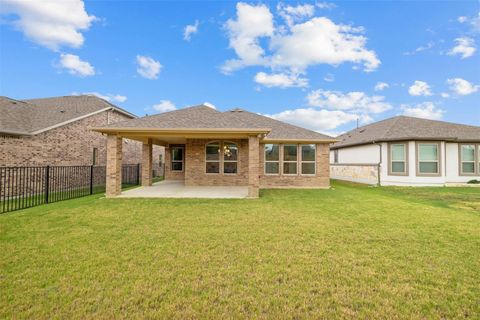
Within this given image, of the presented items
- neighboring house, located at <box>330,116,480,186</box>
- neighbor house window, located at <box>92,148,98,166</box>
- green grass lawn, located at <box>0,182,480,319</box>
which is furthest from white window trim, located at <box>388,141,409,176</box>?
neighbor house window, located at <box>92,148,98,166</box>

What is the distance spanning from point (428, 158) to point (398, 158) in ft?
5.47

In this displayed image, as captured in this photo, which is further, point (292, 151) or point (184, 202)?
point (292, 151)

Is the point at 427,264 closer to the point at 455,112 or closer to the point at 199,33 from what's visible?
the point at 199,33

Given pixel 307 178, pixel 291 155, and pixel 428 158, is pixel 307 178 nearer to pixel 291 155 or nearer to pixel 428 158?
pixel 291 155

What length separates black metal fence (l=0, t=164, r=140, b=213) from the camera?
910cm

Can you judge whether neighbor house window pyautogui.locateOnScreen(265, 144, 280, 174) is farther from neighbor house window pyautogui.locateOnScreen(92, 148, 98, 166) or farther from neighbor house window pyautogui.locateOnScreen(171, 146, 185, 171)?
neighbor house window pyautogui.locateOnScreen(92, 148, 98, 166)

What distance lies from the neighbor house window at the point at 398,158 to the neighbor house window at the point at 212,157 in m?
11.7

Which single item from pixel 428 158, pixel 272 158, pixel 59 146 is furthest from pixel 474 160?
pixel 59 146

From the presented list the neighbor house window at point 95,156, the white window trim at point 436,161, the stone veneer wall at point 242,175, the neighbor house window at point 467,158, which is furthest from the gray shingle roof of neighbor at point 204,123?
the neighbor house window at point 467,158

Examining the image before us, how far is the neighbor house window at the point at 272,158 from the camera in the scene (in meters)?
13.5

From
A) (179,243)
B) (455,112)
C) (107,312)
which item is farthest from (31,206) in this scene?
(455,112)

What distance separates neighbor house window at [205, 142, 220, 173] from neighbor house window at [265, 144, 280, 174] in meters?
3.00

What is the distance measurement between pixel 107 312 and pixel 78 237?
3.14 meters

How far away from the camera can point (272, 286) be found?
292cm
